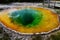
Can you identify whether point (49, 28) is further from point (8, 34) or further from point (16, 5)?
point (16, 5)

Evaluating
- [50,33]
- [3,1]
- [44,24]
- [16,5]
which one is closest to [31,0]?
[16,5]

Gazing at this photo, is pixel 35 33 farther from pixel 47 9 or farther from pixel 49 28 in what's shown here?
pixel 47 9

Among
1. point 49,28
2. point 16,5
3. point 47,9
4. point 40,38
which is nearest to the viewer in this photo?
point 40,38

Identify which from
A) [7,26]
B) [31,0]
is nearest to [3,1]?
[31,0]

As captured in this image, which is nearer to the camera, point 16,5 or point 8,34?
point 8,34

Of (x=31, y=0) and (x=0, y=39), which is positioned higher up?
(x=31, y=0)

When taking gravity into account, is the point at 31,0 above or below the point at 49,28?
above

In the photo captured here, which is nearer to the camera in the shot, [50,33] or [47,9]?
[50,33]

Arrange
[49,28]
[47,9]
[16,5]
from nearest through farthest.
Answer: [49,28]
[47,9]
[16,5]

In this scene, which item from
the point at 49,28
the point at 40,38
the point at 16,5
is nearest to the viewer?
the point at 40,38
